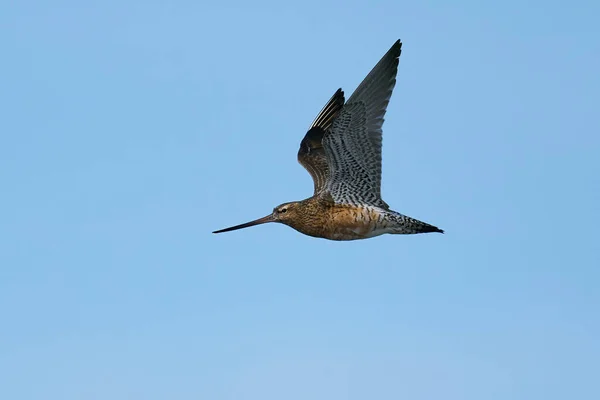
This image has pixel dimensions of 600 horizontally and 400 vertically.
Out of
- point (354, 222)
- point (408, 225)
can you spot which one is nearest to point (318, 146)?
point (354, 222)

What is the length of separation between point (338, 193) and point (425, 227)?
180 cm

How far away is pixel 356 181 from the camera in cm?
1952

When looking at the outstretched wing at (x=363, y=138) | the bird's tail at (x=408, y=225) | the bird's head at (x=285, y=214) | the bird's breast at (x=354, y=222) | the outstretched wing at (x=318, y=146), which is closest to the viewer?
the outstretched wing at (x=363, y=138)

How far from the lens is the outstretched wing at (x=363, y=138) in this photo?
18859mm

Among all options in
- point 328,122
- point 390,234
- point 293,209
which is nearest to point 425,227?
point 390,234

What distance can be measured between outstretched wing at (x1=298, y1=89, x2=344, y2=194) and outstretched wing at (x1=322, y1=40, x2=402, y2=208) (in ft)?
2.00

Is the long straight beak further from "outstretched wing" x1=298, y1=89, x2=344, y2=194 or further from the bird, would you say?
"outstretched wing" x1=298, y1=89, x2=344, y2=194

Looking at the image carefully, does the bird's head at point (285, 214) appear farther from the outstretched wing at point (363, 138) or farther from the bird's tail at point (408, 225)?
the bird's tail at point (408, 225)

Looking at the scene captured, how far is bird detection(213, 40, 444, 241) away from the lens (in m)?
18.9

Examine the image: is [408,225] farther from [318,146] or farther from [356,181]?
[318,146]

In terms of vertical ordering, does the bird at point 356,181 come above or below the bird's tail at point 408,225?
above

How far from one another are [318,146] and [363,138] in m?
2.50

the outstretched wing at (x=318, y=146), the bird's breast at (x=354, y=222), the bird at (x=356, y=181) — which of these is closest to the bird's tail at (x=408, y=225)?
the bird at (x=356, y=181)

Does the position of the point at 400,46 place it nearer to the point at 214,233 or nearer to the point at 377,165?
the point at 377,165
